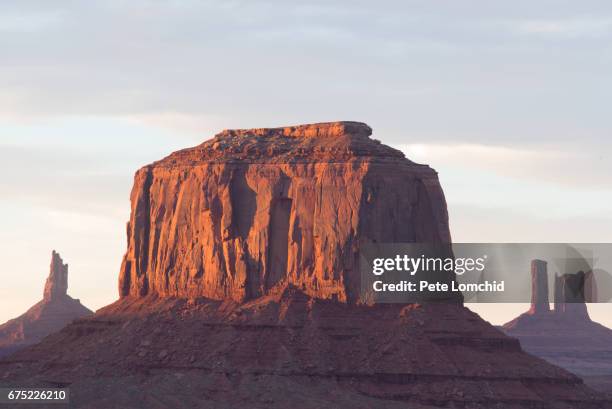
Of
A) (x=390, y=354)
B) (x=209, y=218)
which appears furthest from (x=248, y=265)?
(x=390, y=354)

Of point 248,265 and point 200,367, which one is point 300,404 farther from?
point 248,265

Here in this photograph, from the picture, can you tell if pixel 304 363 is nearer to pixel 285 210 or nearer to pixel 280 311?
pixel 280 311

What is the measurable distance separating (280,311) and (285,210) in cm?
775

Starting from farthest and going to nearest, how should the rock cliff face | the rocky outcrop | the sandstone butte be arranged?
the rock cliff face
the sandstone butte
the rocky outcrop

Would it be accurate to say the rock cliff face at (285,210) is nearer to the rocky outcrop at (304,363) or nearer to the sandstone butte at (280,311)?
the sandstone butte at (280,311)

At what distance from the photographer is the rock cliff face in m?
129

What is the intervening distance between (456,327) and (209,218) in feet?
63.9

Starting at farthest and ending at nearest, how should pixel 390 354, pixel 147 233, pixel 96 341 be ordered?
1. pixel 147 233
2. pixel 96 341
3. pixel 390 354

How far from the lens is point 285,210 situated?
436 feet

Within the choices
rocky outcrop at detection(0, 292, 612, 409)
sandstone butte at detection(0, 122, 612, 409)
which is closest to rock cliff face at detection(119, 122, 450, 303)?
sandstone butte at detection(0, 122, 612, 409)

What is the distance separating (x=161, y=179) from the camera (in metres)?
141

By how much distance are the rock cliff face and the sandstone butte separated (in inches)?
3.7

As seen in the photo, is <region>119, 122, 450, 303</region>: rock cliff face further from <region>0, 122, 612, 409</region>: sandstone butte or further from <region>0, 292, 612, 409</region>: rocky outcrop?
<region>0, 292, 612, 409</region>: rocky outcrop

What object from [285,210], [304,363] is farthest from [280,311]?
[285,210]
